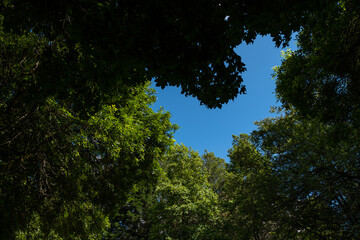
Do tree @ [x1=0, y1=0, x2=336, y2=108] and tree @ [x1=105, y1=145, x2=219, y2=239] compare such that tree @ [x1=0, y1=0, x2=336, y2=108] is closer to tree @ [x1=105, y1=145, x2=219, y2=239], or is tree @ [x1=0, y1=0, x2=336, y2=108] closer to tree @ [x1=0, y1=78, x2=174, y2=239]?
tree @ [x1=0, y1=78, x2=174, y2=239]

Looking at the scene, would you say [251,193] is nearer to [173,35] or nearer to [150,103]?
[150,103]

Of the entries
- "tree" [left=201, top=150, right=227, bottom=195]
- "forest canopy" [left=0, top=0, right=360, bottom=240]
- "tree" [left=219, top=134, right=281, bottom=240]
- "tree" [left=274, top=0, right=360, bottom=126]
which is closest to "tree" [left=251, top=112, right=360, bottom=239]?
"forest canopy" [left=0, top=0, right=360, bottom=240]

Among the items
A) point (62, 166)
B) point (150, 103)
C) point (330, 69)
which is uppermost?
point (150, 103)

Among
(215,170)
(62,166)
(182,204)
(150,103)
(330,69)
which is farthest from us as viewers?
Answer: (215,170)

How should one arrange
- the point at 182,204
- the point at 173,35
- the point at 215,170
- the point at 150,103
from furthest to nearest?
the point at 215,170 → the point at 182,204 → the point at 150,103 → the point at 173,35

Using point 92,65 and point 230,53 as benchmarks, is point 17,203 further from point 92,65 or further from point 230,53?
point 230,53

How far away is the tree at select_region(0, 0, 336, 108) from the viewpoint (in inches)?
133

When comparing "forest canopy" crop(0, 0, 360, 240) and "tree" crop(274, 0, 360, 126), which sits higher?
"tree" crop(274, 0, 360, 126)

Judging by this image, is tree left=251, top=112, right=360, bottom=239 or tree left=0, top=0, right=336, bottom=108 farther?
tree left=251, top=112, right=360, bottom=239

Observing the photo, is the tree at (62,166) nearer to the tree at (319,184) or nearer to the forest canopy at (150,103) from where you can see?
the forest canopy at (150,103)

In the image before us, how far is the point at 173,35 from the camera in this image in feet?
12.5

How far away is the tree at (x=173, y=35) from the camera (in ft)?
11.1

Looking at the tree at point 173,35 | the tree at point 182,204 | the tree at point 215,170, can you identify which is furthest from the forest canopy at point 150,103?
the tree at point 215,170

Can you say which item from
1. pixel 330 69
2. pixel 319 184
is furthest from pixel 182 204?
pixel 330 69
